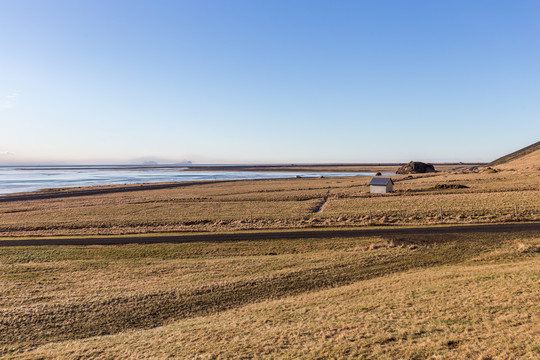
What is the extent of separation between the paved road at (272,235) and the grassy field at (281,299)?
6.79 ft

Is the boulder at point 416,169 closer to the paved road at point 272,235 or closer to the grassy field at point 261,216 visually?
the grassy field at point 261,216

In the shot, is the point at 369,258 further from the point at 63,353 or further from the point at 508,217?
the point at 508,217

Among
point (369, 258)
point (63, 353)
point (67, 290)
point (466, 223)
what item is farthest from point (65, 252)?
point (466, 223)

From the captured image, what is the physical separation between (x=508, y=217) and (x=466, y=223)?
5332 mm

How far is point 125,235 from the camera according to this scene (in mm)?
34500

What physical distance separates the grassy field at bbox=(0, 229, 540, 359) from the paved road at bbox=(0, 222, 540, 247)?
6.79ft

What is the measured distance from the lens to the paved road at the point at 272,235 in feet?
100

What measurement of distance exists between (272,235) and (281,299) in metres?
14.6

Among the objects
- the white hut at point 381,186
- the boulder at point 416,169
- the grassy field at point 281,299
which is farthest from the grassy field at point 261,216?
the boulder at point 416,169

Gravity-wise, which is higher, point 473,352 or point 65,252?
point 473,352

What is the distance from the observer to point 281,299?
58.4 feet

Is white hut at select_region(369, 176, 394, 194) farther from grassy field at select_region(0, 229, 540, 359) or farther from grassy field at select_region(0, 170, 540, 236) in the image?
grassy field at select_region(0, 229, 540, 359)

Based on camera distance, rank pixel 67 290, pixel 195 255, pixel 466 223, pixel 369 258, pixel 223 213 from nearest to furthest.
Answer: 1. pixel 67 290
2. pixel 369 258
3. pixel 195 255
4. pixel 466 223
5. pixel 223 213

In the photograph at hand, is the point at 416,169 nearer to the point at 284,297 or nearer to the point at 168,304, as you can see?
the point at 284,297
